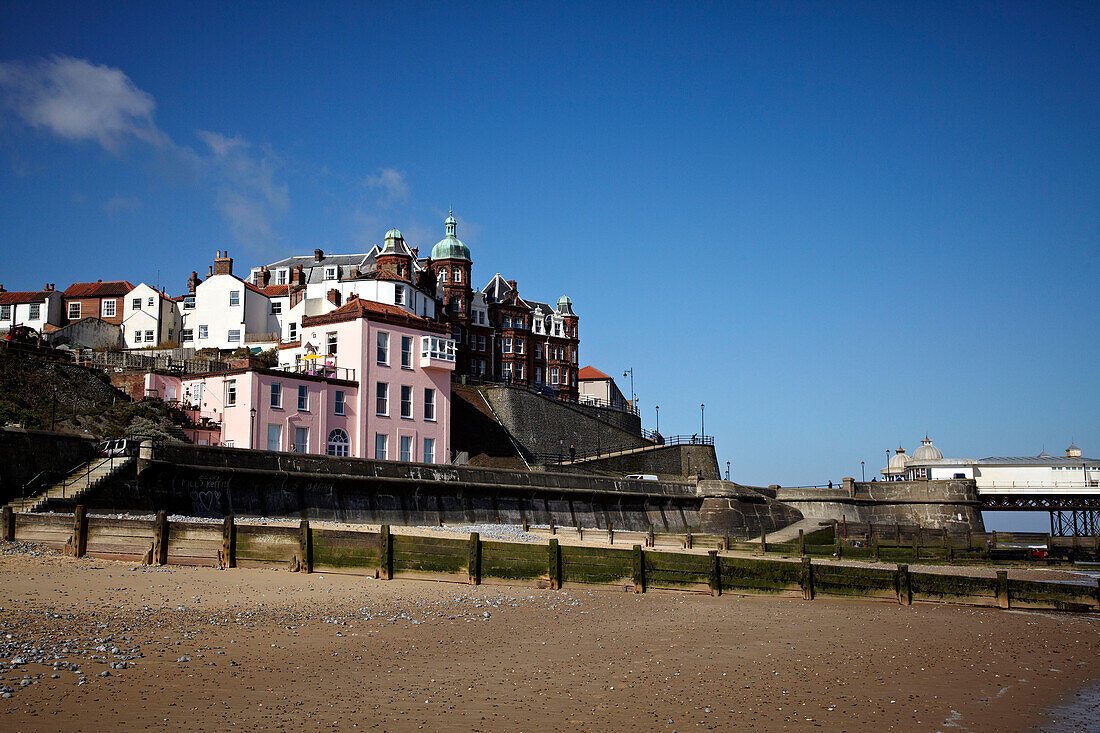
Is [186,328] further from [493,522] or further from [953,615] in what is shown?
[953,615]

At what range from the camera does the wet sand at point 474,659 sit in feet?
35.9

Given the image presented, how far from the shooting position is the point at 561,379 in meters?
97.2

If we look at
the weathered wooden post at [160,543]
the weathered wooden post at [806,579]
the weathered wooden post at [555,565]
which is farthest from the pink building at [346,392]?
the weathered wooden post at [806,579]

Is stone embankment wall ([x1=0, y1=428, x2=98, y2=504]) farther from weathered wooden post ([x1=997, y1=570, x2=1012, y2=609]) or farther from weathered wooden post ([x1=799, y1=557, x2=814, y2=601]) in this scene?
weathered wooden post ([x1=997, y1=570, x2=1012, y2=609])

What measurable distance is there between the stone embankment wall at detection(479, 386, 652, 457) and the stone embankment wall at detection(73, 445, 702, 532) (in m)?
18.3

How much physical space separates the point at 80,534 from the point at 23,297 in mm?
58465

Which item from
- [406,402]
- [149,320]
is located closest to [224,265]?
[149,320]

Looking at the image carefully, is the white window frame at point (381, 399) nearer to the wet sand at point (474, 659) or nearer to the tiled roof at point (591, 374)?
the wet sand at point (474, 659)

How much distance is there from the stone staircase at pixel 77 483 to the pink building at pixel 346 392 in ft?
38.7

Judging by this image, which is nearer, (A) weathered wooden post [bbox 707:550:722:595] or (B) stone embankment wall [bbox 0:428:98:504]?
(A) weathered wooden post [bbox 707:550:722:595]

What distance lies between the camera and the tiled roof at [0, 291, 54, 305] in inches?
2756

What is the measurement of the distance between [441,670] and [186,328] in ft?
207

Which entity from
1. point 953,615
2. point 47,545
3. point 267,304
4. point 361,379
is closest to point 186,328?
point 267,304

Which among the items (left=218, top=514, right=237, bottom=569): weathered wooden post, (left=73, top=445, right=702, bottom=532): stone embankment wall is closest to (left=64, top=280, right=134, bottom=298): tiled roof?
(left=73, top=445, right=702, bottom=532): stone embankment wall
